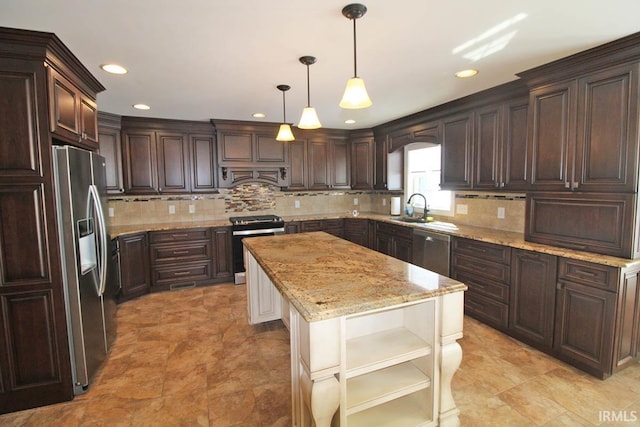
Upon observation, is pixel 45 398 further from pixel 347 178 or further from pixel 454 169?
pixel 347 178

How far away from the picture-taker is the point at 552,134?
2.62 m

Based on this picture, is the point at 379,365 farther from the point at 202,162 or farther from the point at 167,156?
the point at 167,156

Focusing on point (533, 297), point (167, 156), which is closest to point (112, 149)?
point (167, 156)

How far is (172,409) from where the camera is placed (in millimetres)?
2057

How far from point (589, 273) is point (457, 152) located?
6.08 ft

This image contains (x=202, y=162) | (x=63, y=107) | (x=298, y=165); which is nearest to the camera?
(x=63, y=107)

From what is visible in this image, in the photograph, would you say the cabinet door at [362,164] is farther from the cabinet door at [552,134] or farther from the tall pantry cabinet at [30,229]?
the tall pantry cabinet at [30,229]

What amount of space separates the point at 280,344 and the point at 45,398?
166cm

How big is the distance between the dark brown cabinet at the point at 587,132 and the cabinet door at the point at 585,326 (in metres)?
0.78

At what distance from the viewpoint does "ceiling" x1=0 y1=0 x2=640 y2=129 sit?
5.65 ft

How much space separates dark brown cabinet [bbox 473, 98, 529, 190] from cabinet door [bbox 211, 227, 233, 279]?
10.9 ft

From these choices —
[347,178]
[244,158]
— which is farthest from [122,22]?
[347,178]

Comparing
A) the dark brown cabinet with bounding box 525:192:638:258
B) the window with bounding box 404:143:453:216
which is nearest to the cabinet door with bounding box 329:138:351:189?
the window with bounding box 404:143:453:216

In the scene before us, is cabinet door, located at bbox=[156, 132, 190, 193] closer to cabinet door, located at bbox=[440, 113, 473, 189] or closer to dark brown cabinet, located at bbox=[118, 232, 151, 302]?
dark brown cabinet, located at bbox=[118, 232, 151, 302]
